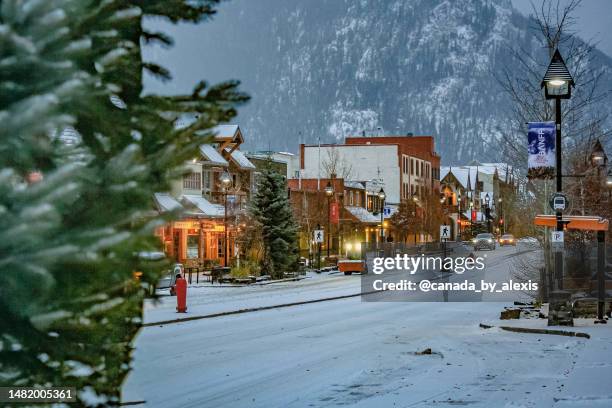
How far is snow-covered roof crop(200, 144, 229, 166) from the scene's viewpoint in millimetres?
59375

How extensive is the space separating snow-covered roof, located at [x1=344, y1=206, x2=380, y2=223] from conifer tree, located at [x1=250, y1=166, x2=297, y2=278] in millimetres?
32483

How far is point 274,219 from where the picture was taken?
5109cm

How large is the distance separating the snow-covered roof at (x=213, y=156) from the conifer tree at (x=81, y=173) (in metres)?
54.7

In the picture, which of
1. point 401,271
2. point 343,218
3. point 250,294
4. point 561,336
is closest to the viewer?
point 561,336

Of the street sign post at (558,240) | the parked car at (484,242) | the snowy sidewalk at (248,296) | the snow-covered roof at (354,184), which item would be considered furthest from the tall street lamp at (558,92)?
the parked car at (484,242)

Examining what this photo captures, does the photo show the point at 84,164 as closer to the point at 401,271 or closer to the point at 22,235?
the point at 22,235

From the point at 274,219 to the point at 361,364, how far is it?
35153 millimetres

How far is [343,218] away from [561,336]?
60.2 m

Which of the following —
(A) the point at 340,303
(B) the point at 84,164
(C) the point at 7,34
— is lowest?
(A) the point at 340,303

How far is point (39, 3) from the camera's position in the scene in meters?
3.41

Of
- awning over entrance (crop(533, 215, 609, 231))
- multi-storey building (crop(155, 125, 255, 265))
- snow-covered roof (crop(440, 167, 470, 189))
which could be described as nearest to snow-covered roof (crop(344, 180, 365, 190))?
multi-storey building (crop(155, 125, 255, 265))

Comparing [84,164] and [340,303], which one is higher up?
[84,164]

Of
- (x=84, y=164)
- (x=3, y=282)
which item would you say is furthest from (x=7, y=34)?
(x=3, y=282)

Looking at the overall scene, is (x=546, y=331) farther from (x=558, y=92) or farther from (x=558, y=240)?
(x=558, y=92)
